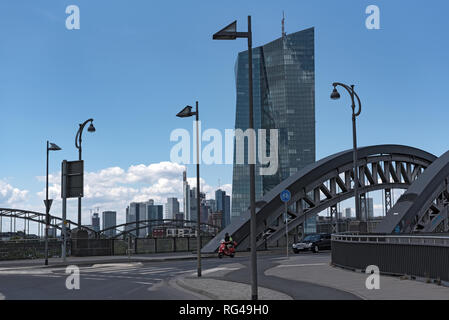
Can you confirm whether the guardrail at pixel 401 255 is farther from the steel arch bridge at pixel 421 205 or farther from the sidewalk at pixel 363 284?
the steel arch bridge at pixel 421 205

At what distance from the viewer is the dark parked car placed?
41.4 m

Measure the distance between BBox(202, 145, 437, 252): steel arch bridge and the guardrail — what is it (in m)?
18.5

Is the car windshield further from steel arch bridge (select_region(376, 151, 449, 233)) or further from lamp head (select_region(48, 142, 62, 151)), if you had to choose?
lamp head (select_region(48, 142, 62, 151))

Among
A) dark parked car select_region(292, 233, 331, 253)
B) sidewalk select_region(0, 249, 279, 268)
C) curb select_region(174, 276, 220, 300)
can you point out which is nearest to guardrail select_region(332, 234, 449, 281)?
curb select_region(174, 276, 220, 300)

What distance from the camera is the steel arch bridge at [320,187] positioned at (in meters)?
42.7

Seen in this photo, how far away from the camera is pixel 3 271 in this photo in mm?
26391

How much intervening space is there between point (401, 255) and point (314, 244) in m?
23.8

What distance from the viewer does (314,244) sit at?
4134cm

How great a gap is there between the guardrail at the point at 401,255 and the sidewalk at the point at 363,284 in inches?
16.3

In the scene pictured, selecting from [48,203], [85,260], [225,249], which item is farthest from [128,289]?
[225,249]

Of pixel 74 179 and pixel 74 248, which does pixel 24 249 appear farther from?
pixel 74 179

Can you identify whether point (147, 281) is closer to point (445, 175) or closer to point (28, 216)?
point (445, 175)

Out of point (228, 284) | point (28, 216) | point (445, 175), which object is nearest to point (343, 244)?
point (228, 284)

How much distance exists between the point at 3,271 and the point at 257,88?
17750 cm
